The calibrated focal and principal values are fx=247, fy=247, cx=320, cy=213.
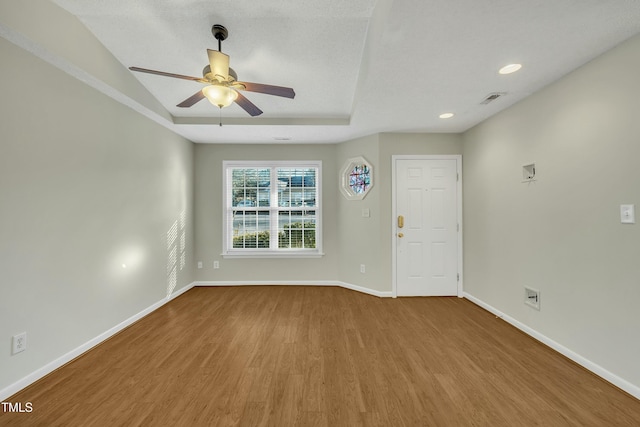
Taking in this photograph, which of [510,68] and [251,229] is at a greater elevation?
[510,68]

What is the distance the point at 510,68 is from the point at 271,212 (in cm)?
355

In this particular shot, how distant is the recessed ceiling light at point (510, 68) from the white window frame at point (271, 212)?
270 cm

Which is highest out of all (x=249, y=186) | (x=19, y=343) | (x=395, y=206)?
(x=249, y=186)

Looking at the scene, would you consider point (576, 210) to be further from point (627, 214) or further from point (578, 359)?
point (578, 359)

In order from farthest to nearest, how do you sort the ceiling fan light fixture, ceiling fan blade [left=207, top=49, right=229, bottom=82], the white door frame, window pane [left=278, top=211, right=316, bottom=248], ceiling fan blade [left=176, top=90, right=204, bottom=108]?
window pane [left=278, top=211, right=316, bottom=248] < the white door frame < ceiling fan blade [left=176, top=90, right=204, bottom=108] < the ceiling fan light fixture < ceiling fan blade [left=207, top=49, right=229, bottom=82]

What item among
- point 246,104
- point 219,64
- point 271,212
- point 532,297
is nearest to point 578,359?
point 532,297

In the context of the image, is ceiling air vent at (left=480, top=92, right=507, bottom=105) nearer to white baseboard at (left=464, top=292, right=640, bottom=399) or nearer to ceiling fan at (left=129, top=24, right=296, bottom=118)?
ceiling fan at (left=129, top=24, right=296, bottom=118)

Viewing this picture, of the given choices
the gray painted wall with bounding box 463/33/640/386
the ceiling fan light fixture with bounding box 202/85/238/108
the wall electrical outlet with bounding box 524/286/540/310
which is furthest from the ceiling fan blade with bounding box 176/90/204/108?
the wall electrical outlet with bounding box 524/286/540/310

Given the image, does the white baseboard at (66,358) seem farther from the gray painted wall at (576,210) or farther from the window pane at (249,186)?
the gray painted wall at (576,210)

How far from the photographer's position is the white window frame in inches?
167

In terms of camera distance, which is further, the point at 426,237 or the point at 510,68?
the point at 426,237

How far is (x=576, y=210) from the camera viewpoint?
81.1 inches

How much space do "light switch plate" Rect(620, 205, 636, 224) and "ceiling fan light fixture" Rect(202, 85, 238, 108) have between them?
9.61 ft

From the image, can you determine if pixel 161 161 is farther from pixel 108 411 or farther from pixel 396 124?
pixel 396 124
